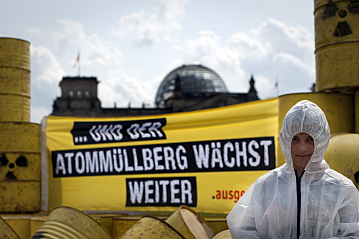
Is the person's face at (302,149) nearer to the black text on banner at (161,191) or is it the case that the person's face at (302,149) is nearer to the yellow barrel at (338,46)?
the yellow barrel at (338,46)

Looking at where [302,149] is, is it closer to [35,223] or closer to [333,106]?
[333,106]

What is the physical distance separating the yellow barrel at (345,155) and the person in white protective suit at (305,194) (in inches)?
64.4

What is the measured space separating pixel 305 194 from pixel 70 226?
3043mm

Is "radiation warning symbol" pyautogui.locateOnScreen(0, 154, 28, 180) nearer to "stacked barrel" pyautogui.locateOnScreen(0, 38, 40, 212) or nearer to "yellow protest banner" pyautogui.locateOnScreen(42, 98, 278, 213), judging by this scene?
"stacked barrel" pyautogui.locateOnScreen(0, 38, 40, 212)

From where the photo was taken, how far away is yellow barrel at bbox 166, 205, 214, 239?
4.56m

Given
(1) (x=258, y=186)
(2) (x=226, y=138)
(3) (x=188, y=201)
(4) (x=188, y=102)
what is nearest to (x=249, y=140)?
(2) (x=226, y=138)

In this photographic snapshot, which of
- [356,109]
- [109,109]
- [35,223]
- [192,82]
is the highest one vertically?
[192,82]

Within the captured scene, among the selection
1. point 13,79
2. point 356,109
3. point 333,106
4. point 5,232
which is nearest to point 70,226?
point 5,232

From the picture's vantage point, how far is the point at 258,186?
2410mm

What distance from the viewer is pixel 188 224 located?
4.66m

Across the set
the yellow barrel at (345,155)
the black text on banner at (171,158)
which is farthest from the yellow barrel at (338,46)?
the black text on banner at (171,158)

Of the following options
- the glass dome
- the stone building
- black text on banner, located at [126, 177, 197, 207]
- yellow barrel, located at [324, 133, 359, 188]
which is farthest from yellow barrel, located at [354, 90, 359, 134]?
the glass dome

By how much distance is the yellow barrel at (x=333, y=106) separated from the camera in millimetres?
4672

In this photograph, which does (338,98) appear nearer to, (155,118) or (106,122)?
(155,118)
